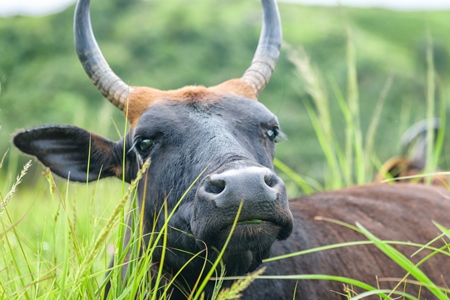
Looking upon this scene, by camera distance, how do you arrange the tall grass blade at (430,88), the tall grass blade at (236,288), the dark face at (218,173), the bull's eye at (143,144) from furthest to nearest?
the tall grass blade at (430,88), the bull's eye at (143,144), the dark face at (218,173), the tall grass blade at (236,288)

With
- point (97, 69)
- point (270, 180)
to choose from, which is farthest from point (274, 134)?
point (97, 69)

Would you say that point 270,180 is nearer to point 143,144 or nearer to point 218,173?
point 218,173

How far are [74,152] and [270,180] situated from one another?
6.27 feet

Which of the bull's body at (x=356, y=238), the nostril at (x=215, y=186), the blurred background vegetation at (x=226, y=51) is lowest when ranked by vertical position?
the blurred background vegetation at (x=226, y=51)

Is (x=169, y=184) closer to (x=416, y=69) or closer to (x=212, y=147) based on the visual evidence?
(x=212, y=147)

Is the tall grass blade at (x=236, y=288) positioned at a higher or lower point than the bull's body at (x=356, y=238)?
higher

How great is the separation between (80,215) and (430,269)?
14.6 feet

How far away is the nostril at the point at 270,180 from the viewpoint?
148 inches

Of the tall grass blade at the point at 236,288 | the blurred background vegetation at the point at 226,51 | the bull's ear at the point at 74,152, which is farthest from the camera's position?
the blurred background vegetation at the point at 226,51

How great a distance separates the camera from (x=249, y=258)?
4109 mm

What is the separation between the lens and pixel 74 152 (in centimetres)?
514

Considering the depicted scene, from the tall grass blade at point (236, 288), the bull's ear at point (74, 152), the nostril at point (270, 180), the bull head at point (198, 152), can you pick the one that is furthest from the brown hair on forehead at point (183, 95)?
the tall grass blade at point (236, 288)

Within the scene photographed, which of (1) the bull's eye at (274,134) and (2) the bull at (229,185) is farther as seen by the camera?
(1) the bull's eye at (274,134)

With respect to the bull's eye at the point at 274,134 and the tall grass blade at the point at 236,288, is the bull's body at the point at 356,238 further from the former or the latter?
the tall grass blade at the point at 236,288
